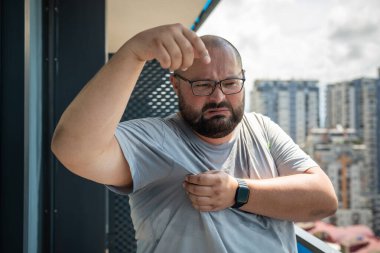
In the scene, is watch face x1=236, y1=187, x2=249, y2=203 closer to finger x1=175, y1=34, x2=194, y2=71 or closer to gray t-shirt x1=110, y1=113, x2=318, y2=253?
gray t-shirt x1=110, y1=113, x2=318, y2=253

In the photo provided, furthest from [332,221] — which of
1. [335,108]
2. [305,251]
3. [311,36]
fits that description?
[305,251]

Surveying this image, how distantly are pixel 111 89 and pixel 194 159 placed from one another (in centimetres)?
35

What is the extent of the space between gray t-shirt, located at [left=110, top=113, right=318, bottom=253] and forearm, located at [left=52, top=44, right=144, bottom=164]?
0.13m

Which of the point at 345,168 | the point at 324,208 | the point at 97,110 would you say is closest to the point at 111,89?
the point at 97,110

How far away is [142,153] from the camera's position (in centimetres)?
91

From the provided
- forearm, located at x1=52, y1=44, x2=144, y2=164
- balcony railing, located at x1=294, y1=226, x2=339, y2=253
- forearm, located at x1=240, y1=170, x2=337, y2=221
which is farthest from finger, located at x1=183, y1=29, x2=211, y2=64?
balcony railing, located at x1=294, y1=226, x2=339, y2=253

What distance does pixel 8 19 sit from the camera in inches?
40.2

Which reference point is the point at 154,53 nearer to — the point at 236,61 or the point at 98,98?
the point at 98,98

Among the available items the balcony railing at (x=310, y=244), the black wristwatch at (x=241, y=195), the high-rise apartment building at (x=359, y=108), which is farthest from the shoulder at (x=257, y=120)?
the high-rise apartment building at (x=359, y=108)

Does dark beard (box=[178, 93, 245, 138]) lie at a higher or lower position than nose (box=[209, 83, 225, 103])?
lower

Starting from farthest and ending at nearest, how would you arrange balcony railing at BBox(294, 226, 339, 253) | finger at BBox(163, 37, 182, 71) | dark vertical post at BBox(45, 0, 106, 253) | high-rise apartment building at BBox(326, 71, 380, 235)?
high-rise apartment building at BBox(326, 71, 380, 235), balcony railing at BBox(294, 226, 339, 253), dark vertical post at BBox(45, 0, 106, 253), finger at BBox(163, 37, 182, 71)

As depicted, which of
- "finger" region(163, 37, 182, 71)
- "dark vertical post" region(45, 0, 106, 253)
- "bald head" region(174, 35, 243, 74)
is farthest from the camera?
"dark vertical post" region(45, 0, 106, 253)

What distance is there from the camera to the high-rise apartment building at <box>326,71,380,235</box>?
50406 mm

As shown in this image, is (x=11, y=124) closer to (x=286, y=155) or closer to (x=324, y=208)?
(x=286, y=155)
